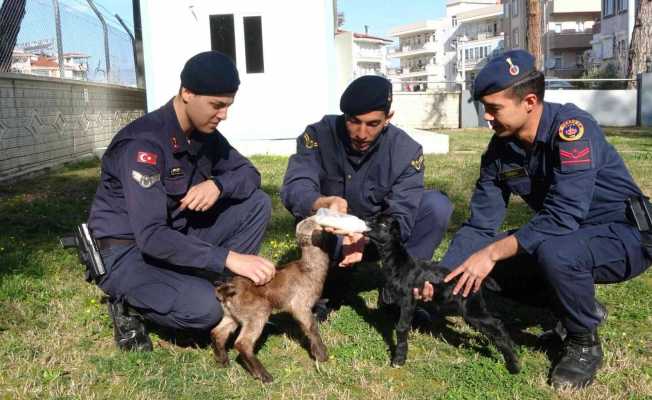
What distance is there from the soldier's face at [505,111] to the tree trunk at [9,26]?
10038 millimetres

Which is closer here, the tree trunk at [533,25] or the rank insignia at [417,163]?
the rank insignia at [417,163]

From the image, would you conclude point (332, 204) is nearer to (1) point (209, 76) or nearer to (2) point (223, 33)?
(1) point (209, 76)

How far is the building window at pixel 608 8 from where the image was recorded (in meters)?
47.5

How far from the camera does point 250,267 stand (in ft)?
11.2

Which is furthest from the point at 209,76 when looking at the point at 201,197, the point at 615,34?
the point at 615,34

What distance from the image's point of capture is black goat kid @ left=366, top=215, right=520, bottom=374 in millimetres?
3588

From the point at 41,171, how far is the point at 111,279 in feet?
30.0

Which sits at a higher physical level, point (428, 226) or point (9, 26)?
point (9, 26)

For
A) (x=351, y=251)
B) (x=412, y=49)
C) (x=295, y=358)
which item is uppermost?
(x=412, y=49)

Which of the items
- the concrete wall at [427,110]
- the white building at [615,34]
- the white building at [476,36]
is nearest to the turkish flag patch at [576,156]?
the concrete wall at [427,110]

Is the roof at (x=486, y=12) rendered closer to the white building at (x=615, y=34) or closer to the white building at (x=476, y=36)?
the white building at (x=476, y=36)

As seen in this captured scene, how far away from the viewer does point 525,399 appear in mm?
3316

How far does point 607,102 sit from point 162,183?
25.5 m

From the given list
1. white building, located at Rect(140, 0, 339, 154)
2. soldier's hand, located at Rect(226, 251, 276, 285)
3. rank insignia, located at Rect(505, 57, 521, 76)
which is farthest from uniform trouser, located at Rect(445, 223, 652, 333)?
white building, located at Rect(140, 0, 339, 154)
